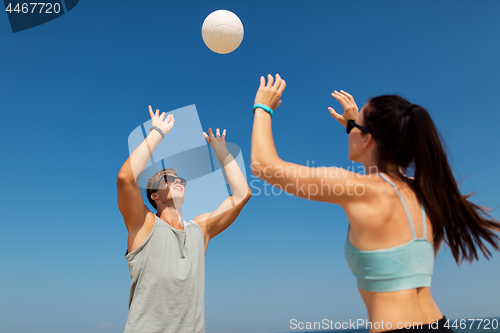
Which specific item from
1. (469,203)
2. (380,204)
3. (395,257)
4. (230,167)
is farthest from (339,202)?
(230,167)

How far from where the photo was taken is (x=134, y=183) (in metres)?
4.25

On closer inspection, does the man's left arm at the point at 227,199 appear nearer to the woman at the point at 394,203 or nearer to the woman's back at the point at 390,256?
the woman at the point at 394,203

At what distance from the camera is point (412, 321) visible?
6.95 ft

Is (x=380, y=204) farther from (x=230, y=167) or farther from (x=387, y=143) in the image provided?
(x=230, y=167)

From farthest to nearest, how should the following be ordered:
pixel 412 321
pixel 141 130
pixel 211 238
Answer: pixel 211 238 < pixel 141 130 < pixel 412 321

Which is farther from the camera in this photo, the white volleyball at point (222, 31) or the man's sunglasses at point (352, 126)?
the white volleyball at point (222, 31)

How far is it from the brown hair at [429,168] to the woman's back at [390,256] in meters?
0.21

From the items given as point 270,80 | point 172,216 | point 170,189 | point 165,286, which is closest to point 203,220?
point 172,216

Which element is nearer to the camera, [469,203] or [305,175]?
[305,175]

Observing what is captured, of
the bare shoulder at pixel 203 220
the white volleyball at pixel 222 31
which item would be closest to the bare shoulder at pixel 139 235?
the bare shoulder at pixel 203 220

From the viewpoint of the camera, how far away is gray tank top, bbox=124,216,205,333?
157 inches

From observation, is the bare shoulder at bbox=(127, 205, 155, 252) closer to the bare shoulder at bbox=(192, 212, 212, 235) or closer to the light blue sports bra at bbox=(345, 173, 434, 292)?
the bare shoulder at bbox=(192, 212, 212, 235)

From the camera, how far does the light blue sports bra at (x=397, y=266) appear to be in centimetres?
218

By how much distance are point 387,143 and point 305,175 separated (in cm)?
71
